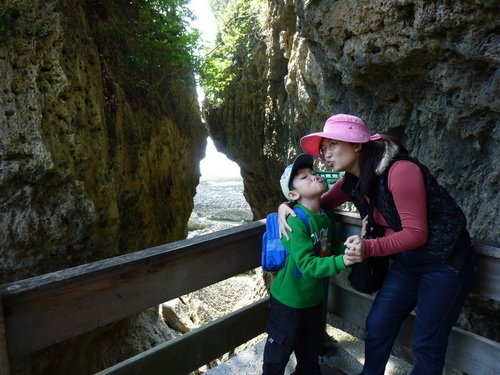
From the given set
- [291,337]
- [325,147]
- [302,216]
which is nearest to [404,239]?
[302,216]

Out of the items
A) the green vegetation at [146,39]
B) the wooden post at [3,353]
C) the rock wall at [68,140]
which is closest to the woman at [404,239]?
the wooden post at [3,353]

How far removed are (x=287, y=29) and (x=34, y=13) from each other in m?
4.95

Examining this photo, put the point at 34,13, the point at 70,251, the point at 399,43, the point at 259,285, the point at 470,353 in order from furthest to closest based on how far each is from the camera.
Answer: the point at 259,285
the point at 70,251
the point at 34,13
the point at 399,43
the point at 470,353

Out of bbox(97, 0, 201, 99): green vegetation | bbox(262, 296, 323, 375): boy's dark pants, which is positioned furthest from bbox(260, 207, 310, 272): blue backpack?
bbox(97, 0, 201, 99): green vegetation

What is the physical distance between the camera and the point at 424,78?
3844 millimetres

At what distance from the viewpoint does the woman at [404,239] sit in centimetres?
166

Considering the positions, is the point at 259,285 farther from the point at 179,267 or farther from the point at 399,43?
the point at 179,267

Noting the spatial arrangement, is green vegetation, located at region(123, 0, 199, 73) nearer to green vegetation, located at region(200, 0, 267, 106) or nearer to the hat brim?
green vegetation, located at region(200, 0, 267, 106)

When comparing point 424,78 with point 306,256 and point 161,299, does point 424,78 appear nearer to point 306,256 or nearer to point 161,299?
point 306,256

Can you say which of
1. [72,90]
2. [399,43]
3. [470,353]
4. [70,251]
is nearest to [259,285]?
[70,251]

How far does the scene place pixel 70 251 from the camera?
5070 mm

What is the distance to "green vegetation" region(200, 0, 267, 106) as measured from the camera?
10.2 metres

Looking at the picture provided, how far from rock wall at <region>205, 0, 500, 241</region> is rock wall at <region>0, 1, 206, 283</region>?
11.3ft

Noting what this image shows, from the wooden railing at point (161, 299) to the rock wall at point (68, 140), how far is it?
3219 mm
